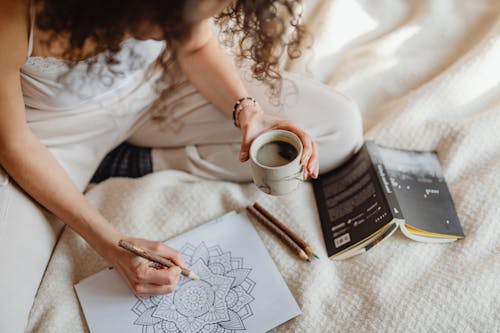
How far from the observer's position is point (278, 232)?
1.00 metres

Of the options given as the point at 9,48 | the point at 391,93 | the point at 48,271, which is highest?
the point at 9,48

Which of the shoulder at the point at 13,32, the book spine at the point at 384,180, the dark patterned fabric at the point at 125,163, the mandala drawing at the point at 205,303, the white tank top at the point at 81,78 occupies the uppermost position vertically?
the shoulder at the point at 13,32

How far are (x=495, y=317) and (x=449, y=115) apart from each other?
1.71 ft

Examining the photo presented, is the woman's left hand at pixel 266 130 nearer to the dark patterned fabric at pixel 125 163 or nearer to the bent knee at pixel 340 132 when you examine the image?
the bent knee at pixel 340 132

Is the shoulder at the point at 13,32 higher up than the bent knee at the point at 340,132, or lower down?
higher up

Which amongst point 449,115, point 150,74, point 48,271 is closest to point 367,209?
point 449,115

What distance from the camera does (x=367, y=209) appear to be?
1.00 m

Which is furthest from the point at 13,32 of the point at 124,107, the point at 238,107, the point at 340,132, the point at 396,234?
the point at 396,234

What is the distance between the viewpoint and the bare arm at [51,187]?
80 centimetres

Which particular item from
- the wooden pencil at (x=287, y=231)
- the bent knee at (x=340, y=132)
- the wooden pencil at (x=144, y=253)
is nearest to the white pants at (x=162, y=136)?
the bent knee at (x=340, y=132)

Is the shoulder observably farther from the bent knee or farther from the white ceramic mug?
the bent knee

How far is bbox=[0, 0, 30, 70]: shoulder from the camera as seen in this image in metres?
0.71

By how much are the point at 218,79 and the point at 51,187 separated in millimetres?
410

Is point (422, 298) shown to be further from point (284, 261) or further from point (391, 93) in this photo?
point (391, 93)
